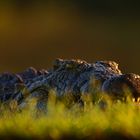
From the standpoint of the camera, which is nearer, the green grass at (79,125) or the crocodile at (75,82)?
the green grass at (79,125)

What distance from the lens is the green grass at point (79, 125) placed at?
397cm

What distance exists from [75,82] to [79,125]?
1.79 meters

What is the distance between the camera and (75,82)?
5.88 meters

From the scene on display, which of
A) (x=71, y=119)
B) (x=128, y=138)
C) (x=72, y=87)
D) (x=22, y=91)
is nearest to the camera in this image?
(x=128, y=138)

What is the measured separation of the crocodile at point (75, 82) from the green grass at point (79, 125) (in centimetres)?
81

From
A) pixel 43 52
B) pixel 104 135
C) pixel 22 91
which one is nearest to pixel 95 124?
pixel 104 135

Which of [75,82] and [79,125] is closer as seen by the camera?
[79,125]

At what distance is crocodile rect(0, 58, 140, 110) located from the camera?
528 centimetres

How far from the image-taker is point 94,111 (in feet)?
14.3

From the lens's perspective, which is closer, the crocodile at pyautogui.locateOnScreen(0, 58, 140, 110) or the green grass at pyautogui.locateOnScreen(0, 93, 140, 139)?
the green grass at pyautogui.locateOnScreen(0, 93, 140, 139)

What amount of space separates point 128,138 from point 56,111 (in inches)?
24.0

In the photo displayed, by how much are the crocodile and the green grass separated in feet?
2.67

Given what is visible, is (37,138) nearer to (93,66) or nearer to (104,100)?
(104,100)

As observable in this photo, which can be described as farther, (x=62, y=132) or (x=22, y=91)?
(x=22, y=91)
